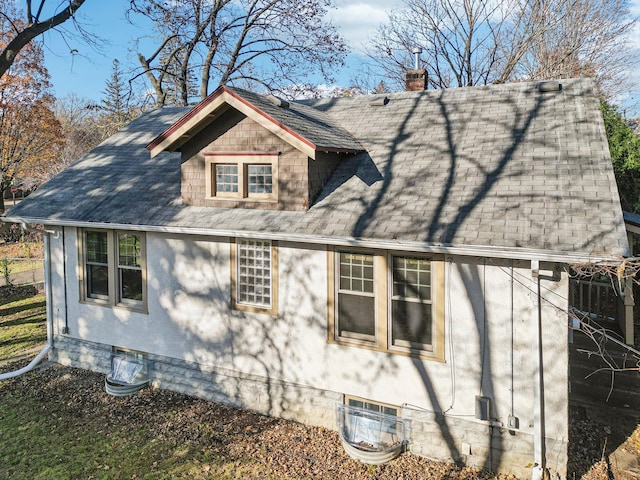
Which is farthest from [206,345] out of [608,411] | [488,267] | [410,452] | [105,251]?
[608,411]

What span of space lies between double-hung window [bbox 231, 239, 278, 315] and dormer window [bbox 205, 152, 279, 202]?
1.01 meters

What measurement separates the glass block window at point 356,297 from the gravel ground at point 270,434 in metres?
1.97

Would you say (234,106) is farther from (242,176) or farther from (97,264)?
(97,264)

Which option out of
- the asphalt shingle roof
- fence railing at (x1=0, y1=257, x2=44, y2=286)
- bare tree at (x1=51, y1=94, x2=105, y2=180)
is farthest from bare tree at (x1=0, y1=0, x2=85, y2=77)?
bare tree at (x1=51, y1=94, x2=105, y2=180)

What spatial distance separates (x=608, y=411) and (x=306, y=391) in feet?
19.1

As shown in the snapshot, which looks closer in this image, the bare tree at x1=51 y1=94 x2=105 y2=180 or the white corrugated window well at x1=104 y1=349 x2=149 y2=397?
the white corrugated window well at x1=104 y1=349 x2=149 y2=397

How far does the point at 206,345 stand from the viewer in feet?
31.5

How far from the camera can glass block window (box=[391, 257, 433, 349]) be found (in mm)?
7625

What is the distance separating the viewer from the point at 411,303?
7766 millimetres

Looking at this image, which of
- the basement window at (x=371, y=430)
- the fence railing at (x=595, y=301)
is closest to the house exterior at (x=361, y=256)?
the basement window at (x=371, y=430)

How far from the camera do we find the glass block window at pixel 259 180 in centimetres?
932

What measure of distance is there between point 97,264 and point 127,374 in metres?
2.66

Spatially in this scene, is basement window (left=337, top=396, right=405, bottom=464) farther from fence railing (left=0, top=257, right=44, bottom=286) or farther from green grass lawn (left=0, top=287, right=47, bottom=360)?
fence railing (left=0, top=257, right=44, bottom=286)

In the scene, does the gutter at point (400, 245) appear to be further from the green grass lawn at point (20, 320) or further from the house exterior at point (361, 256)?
the green grass lawn at point (20, 320)
